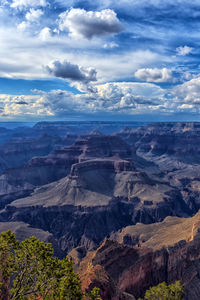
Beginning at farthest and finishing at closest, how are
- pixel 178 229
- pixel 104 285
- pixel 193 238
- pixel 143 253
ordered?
pixel 178 229
pixel 193 238
pixel 143 253
pixel 104 285

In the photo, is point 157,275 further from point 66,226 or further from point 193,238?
point 66,226

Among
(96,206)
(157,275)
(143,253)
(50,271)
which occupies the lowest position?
(96,206)

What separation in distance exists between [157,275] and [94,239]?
304 feet

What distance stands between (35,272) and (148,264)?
54175mm

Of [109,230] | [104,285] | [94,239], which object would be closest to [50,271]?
[104,285]

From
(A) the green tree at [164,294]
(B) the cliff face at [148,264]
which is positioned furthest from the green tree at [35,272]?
(B) the cliff face at [148,264]

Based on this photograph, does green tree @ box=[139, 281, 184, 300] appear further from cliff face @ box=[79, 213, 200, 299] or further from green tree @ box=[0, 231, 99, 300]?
cliff face @ box=[79, 213, 200, 299]

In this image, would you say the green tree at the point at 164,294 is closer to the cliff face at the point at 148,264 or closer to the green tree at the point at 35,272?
the green tree at the point at 35,272

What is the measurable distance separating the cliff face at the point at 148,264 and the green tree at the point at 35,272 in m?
40.6

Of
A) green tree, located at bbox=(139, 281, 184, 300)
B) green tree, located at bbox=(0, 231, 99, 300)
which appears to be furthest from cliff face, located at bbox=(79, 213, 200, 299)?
green tree, located at bbox=(0, 231, 99, 300)

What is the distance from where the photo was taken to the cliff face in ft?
220

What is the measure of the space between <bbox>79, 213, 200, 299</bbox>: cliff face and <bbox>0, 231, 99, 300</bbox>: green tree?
4062 centimetres

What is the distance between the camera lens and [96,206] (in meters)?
185

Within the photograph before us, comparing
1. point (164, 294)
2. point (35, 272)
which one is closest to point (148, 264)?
point (164, 294)
